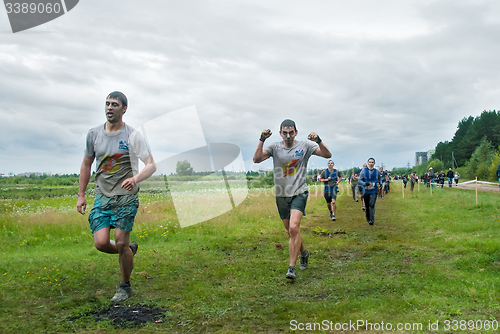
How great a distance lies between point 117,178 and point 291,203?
110 inches

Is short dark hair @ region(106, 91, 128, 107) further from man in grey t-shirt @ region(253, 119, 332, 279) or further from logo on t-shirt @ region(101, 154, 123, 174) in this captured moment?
man in grey t-shirt @ region(253, 119, 332, 279)

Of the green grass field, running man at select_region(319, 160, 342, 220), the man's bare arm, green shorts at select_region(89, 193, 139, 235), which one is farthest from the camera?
running man at select_region(319, 160, 342, 220)

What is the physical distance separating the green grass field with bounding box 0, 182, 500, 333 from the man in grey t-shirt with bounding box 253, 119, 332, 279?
888mm

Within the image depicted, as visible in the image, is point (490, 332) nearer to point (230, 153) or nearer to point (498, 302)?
point (498, 302)

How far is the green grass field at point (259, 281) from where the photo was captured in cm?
391

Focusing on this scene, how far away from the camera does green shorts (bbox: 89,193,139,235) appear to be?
4801mm

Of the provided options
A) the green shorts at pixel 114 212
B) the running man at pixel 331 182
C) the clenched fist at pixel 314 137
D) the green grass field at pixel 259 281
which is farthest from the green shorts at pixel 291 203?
the running man at pixel 331 182

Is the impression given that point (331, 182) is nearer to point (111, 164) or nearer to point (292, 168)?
point (292, 168)

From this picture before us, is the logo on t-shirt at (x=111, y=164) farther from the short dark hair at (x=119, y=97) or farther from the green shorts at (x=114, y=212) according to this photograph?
the short dark hair at (x=119, y=97)

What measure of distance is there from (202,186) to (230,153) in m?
14.1

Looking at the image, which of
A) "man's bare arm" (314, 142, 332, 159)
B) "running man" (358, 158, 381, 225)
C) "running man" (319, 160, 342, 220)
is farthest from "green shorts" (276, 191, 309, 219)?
"running man" (319, 160, 342, 220)

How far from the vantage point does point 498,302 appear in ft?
13.9

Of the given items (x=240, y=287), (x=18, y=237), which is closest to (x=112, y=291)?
(x=240, y=287)

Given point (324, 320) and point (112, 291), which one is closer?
point (324, 320)
